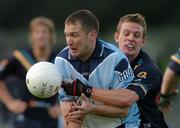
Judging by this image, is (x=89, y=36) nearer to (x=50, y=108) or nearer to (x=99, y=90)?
(x=99, y=90)

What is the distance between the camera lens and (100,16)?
20.9m

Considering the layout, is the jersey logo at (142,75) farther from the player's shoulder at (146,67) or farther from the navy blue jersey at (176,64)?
the navy blue jersey at (176,64)

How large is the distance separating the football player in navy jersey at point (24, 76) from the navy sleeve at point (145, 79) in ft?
11.2

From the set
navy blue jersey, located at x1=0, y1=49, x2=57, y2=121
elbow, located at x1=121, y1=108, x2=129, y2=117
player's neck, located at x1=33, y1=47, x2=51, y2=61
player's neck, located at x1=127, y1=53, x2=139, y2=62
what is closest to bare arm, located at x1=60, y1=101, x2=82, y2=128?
elbow, located at x1=121, y1=108, x2=129, y2=117

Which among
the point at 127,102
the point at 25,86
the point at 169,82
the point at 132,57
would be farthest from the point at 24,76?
the point at 127,102

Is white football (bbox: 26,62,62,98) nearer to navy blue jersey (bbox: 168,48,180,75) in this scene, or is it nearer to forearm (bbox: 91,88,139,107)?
forearm (bbox: 91,88,139,107)

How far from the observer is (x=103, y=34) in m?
20.3

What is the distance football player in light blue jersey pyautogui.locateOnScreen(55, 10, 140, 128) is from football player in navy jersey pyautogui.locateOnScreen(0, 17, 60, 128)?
12.0 feet

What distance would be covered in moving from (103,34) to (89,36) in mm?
11801

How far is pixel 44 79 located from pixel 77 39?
0.54 m

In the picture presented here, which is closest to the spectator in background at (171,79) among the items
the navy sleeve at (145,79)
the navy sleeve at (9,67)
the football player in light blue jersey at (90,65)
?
the navy sleeve at (145,79)

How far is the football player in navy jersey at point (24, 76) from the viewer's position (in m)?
12.3

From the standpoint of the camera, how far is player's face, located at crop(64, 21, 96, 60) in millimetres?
8438

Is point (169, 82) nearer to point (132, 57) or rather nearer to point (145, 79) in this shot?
point (132, 57)
